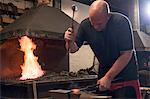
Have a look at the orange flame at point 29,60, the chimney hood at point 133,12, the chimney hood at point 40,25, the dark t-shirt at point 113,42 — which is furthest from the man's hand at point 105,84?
the chimney hood at point 133,12

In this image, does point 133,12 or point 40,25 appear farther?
point 133,12

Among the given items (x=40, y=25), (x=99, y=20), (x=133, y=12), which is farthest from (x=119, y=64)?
(x=133, y=12)

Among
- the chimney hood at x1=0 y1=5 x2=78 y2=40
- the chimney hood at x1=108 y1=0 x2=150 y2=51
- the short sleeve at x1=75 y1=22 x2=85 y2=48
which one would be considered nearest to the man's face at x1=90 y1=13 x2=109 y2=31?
the short sleeve at x1=75 y1=22 x2=85 y2=48

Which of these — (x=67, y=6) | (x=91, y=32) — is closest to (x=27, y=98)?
(x=91, y=32)

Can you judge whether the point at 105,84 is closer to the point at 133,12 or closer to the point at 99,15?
the point at 99,15

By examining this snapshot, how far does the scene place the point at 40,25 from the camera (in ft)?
11.3

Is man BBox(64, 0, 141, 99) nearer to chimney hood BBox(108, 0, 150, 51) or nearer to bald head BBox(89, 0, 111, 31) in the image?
bald head BBox(89, 0, 111, 31)

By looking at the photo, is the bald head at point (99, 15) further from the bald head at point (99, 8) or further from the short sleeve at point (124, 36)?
the short sleeve at point (124, 36)

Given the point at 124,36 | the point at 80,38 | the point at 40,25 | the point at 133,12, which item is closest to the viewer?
the point at 124,36

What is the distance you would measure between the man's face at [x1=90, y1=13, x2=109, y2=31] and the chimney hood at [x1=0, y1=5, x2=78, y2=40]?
55.9 inches

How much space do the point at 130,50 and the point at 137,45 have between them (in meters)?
4.02

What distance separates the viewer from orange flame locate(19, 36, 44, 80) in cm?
344

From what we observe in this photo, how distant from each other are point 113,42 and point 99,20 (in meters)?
0.16

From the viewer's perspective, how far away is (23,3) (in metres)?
3.97
